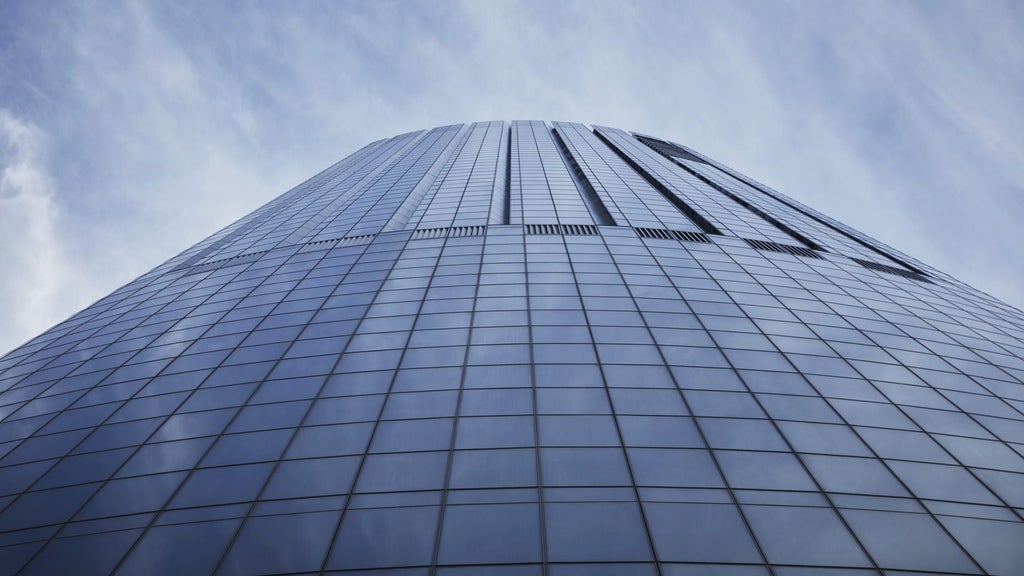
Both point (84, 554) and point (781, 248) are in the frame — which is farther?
point (781, 248)

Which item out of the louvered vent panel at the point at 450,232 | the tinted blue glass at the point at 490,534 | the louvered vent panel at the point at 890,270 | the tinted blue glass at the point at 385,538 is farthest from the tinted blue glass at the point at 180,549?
the louvered vent panel at the point at 890,270

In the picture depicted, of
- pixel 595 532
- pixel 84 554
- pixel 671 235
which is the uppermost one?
pixel 671 235

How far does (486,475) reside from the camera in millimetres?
12883

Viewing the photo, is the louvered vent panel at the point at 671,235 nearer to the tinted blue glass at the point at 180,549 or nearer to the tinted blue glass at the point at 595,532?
the tinted blue glass at the point at 595,532

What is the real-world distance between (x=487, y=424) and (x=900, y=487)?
425 inches

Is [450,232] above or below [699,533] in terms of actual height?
above

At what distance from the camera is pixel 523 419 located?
590 inches

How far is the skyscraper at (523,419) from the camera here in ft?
37.2

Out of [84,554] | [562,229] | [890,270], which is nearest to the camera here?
[84,554]

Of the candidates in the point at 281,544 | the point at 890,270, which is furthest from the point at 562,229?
the point at 281,544

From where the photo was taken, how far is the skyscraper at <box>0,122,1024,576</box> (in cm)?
1133

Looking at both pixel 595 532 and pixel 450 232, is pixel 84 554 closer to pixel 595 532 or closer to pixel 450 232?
pixel 595 532

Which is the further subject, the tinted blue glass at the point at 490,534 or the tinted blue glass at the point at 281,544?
the tinted blue glass at the point at 281,544

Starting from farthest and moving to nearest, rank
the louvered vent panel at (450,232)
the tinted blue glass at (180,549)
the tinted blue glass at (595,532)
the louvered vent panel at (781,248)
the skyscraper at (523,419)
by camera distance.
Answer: the louvered vent panel at (781,248) < the louvered vent panel at (450,232) < the skyscraper at (523,419) < the tinted blue glass at (180,549) < the tinted blue glass at (595,532)
